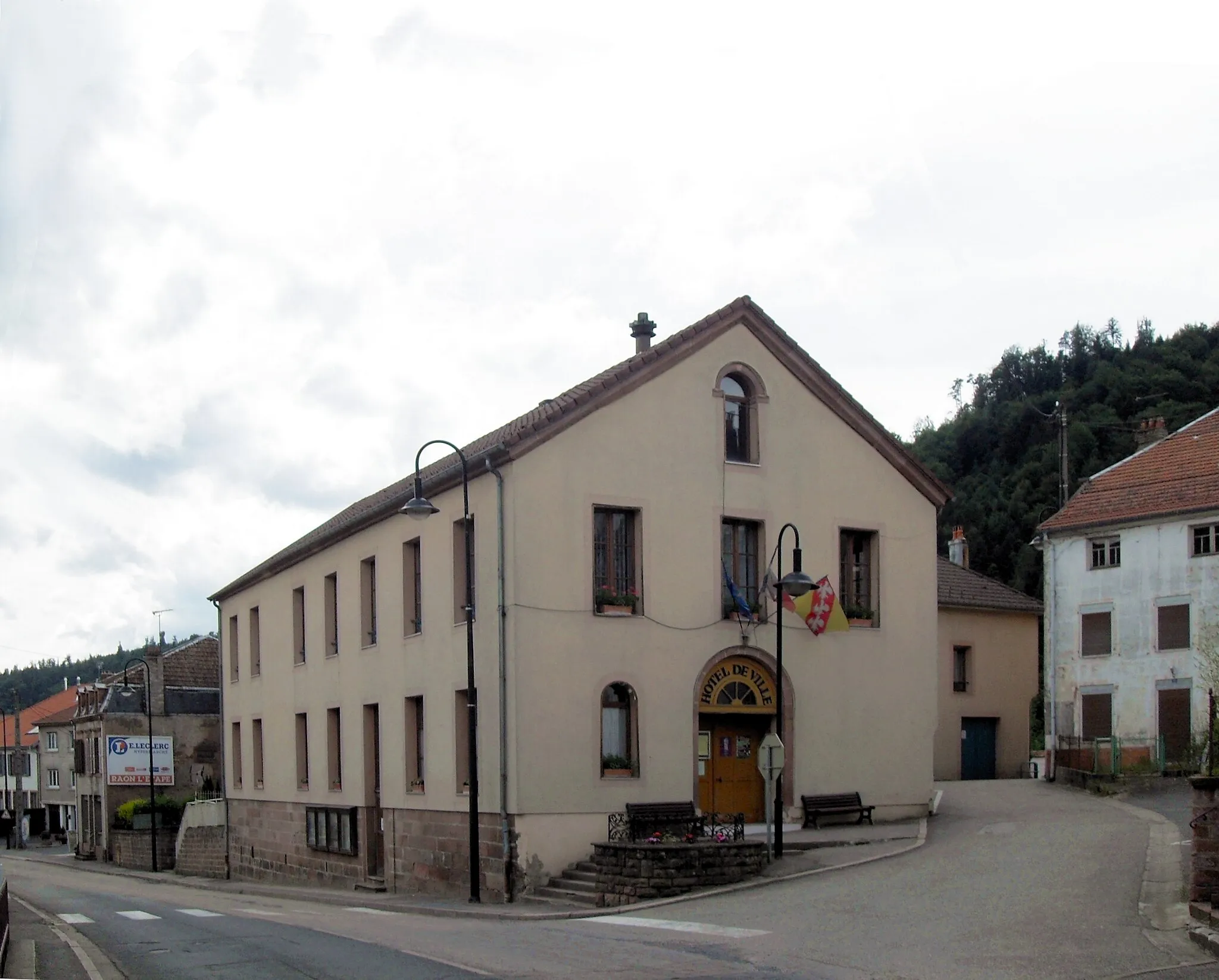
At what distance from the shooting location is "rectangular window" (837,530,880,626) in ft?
87.5

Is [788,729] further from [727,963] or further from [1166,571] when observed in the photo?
[1166,571]

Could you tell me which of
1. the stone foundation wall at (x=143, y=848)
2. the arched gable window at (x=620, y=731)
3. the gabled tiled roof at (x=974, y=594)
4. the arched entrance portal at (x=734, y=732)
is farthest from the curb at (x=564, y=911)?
the stone foundation wall at (x=143, y=848)

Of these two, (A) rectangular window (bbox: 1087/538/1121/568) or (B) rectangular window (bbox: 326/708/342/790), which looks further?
(A) rectangular window (bbox: 1087/538/1121/568)

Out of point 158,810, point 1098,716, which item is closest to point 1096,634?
point 1098,716

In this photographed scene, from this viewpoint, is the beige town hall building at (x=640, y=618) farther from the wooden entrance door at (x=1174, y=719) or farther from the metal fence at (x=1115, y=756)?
the wooden entrance door at (x=1174, y=719)

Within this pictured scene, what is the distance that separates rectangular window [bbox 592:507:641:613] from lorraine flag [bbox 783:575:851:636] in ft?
10.1

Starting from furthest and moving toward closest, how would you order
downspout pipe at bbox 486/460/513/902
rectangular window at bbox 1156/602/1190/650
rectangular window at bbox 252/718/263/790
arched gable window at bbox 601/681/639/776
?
rectangular window at bbox 252/718/263/790
rectangular window at bbox 1156/602/1190/650
arched gable window at bbox 601/681/639/776
downspout pipe at bbox 486/460/513/902

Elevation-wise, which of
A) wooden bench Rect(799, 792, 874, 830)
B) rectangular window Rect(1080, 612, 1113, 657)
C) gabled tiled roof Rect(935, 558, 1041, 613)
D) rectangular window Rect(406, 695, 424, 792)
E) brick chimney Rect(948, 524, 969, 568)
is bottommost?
wooden bench Rect(799, 792, 874, 830)

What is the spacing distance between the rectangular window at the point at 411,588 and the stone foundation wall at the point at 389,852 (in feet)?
11.6

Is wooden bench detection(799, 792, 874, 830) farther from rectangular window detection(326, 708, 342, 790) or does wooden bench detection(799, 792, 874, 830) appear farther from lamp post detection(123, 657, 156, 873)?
lamp post detection(123, 657, 156, 873)

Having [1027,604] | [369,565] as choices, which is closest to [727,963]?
[369,565]

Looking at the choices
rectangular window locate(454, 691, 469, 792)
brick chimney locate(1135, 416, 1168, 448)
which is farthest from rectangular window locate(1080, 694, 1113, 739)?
rectangular window locate(454, 691, 469, 792)

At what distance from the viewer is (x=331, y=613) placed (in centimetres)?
3278

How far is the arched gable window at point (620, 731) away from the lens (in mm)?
23453
